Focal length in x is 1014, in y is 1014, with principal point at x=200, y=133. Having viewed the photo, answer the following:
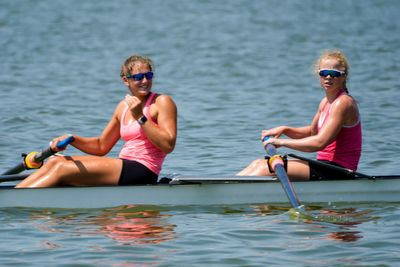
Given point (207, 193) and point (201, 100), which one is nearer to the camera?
point (207, 193)

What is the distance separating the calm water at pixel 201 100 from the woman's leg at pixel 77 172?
0.32 metres

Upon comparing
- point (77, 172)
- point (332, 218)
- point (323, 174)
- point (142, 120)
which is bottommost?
point (332, 218)

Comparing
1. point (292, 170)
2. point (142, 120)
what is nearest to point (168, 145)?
point (142, 120)

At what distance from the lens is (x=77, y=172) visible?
10.6m

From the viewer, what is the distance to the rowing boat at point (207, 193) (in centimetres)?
1065

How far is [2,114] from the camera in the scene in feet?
61.5

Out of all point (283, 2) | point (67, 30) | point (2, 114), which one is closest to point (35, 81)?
point (2, 114)

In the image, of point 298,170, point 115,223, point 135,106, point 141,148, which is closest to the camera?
point 135,106

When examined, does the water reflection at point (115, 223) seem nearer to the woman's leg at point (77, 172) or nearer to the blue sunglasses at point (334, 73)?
the woman's leg at point (77, 172)

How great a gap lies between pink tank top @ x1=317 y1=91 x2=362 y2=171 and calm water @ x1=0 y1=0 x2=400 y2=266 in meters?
0.52

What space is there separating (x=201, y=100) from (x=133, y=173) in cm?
1065

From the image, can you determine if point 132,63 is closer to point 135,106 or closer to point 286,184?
point 135,106

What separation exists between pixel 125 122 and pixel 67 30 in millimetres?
Result: 26302

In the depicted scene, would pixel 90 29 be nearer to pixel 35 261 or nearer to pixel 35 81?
pixel 35 81
